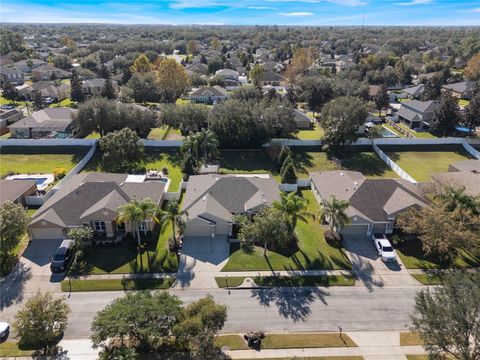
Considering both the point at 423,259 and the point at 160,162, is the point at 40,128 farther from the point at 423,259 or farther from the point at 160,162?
the point at 423,259

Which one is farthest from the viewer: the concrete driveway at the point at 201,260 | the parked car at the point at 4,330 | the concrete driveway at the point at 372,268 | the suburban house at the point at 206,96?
the suburban house at the point at 206,96

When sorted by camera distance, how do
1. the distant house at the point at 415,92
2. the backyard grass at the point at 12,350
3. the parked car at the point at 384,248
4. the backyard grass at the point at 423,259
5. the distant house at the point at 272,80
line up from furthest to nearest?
the distant house at the point at 272,80
the distant house at the point at 415,92
the parked car at the point at 384,248
the backyard grass at the point at 423,259
the backyard grass at the point at 12,350

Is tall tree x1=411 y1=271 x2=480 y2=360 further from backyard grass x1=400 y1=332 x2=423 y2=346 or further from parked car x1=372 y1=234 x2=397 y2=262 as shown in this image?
parked car x1=372 y1=234 x2=397 y2=262

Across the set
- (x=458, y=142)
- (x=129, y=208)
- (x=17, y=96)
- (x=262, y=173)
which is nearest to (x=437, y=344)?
(x=129, y=208)

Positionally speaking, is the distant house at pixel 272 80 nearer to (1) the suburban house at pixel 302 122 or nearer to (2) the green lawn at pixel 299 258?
(1) the suburban house at pixel 302 122

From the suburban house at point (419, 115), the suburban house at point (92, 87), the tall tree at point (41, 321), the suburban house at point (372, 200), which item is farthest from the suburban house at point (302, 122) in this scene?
the tall tree at point (41, 321)

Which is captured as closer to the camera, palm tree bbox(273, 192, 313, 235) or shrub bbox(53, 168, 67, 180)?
palm tree bbox(273, 192, 313, 235)

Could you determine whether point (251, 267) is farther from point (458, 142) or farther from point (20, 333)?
point (458, 142)

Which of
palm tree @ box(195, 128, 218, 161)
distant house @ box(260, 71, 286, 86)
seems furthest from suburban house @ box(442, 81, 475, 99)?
palm tree @ box(195, 128, 218, 161)
